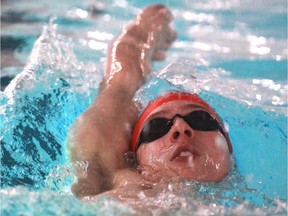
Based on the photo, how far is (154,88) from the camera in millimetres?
3168

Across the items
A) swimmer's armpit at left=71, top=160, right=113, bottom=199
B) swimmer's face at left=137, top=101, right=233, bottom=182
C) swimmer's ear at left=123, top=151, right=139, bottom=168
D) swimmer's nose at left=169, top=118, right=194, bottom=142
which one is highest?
swimmer's nose at left=169, top=118, right=194, bottom=142

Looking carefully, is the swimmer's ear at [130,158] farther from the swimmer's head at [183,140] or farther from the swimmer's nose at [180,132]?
the swimmer's nose at [180,132]

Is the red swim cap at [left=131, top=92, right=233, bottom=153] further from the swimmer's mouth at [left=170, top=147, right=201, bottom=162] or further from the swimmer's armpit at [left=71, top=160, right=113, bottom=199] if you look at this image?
the swimmer's mouth at [left=170, top=147, right=201, bottom=162]

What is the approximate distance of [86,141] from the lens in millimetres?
2686

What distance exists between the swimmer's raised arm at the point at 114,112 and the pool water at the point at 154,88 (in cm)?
9

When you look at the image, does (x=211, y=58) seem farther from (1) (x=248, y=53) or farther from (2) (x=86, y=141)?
(2) (x=86, y=141)

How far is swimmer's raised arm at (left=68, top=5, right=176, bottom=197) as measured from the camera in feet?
8.46

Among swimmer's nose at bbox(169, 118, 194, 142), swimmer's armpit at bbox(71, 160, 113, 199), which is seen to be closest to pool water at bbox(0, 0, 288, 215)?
swimmer's armpit at bbox(71, 160, 113, 199)

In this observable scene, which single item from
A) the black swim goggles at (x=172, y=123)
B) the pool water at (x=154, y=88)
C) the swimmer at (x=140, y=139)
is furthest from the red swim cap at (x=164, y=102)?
the pool water at (x=154, y=88)

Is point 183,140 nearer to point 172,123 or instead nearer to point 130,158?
point 172,123

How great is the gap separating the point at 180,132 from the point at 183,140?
5cm

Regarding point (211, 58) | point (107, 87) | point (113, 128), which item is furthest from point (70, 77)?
point (211, 58)

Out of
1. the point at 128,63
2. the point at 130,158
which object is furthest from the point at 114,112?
the point at 128,63

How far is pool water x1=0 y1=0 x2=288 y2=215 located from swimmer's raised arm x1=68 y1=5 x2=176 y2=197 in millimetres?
94
